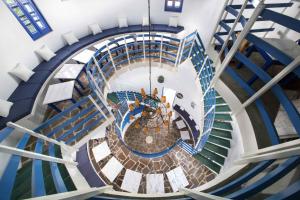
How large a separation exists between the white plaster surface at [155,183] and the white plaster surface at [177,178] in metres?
0.35

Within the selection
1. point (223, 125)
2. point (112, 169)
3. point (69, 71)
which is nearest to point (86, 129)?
point (112, 169)

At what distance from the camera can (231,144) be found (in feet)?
16.8

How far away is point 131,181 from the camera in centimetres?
579

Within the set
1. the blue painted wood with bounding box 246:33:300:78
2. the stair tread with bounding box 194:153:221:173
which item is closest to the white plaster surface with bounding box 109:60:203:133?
the stair tread with bounding box 194:153:221:173

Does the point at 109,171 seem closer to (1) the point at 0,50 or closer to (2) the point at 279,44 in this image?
(1) the point at 0,50

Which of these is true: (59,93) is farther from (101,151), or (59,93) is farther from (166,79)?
(166,79)

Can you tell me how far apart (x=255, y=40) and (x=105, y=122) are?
179 inches

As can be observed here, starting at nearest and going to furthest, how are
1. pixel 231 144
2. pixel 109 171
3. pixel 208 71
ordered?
1. pixel 208 71
2. pixel 231 144
3. pixel 109 171

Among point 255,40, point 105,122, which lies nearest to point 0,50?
point 105,122

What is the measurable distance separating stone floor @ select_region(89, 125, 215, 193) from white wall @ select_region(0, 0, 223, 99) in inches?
159

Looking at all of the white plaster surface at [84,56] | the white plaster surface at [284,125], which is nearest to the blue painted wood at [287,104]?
the white plaster surface at [284,125]

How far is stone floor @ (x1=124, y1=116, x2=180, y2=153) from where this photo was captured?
7.92 meters

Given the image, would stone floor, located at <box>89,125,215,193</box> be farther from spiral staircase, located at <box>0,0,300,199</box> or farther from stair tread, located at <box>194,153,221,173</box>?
stair tread, located at <box>194,153,221,173</box>

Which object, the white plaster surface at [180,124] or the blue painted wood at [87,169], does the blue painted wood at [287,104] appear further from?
the white plaster surface at [180,124]
